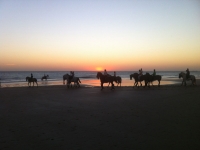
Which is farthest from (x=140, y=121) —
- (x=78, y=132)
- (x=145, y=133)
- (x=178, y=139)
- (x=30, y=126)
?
(x=30, y=126)

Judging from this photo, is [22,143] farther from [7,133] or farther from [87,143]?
[87,143]

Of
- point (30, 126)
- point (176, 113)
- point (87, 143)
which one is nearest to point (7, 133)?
point (30, 126)

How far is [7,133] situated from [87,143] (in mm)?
2681

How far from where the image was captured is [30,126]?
21.7 ft

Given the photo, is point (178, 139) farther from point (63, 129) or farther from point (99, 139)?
point (63, 129)

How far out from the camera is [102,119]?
24.4ft

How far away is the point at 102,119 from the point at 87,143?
238 cm

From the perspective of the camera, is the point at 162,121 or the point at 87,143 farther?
the point at 162,121

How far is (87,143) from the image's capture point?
5.11 metres

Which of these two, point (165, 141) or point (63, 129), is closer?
point (165, 141)

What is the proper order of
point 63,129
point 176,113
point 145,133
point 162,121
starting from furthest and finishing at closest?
point 176,113, point 162,121, point 63,129, point 145,133

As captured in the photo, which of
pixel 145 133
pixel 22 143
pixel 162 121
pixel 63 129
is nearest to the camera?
pixel 22 143

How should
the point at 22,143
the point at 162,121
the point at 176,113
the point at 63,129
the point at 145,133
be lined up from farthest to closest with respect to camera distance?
the point at 176,113 < the point at 162,121 < the point at 63,129 < the point at 145,133 < the point at 22,143

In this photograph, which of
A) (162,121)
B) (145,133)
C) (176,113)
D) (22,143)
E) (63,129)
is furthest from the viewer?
(176,113)
